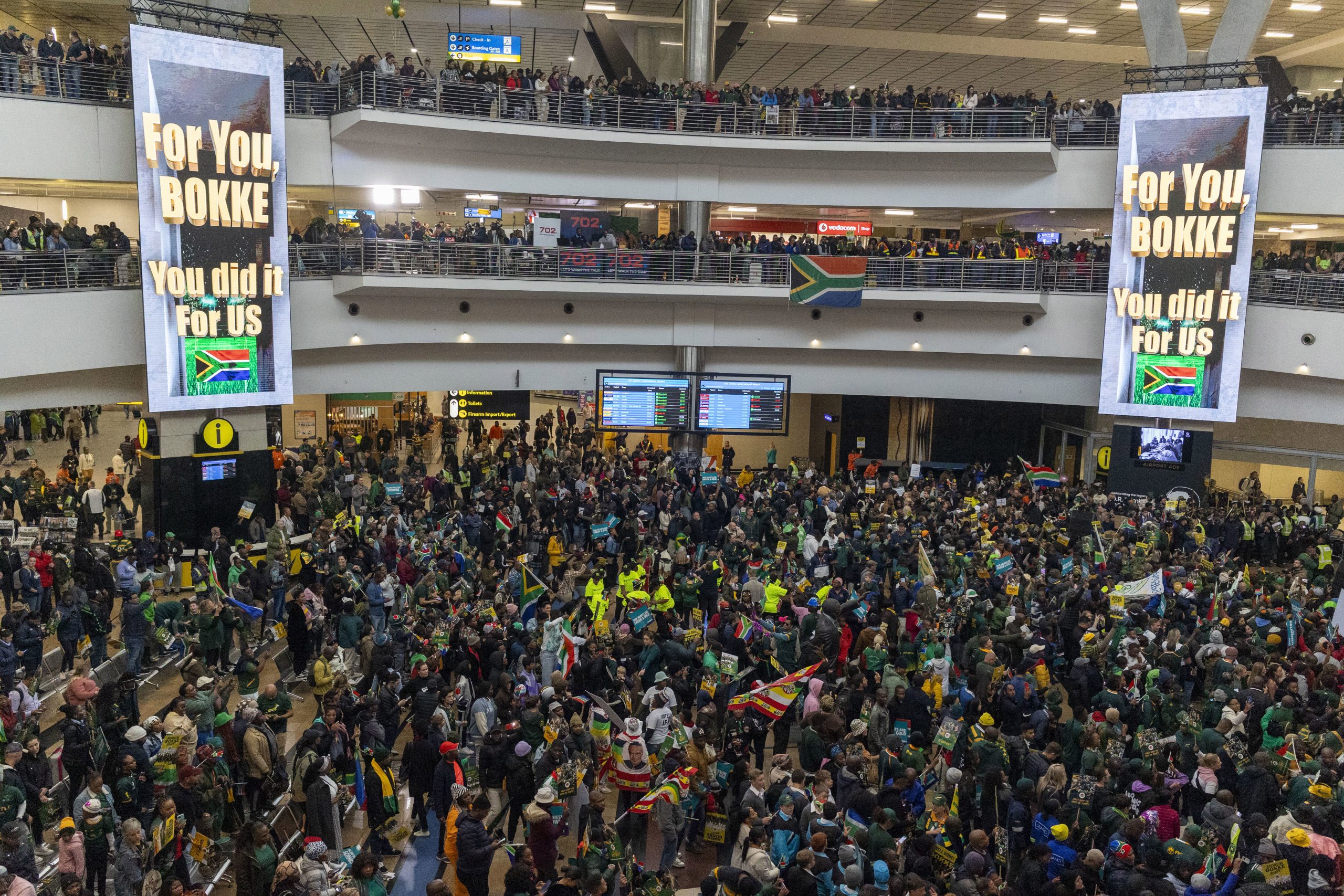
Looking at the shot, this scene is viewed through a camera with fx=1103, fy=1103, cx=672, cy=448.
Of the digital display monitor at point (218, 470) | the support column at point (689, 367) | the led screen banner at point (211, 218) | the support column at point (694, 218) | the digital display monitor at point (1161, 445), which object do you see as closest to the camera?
the led screen banner at point (211, 218)

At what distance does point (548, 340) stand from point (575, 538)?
779cm

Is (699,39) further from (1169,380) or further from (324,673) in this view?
(324,673)

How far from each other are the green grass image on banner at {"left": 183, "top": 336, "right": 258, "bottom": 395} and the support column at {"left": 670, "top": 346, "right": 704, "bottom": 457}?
10.3 metres

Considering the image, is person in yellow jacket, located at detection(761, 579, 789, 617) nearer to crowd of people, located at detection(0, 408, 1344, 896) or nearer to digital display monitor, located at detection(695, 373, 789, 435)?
crowd of people, located at detection(0, 408, 1344, 896)

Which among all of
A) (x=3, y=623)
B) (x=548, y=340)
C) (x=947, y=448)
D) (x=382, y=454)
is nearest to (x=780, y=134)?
(x=548, y=340)

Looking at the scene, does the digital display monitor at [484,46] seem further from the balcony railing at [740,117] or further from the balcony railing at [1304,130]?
the balcony railing at [1304,130]

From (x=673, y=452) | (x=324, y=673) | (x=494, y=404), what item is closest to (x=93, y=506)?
(x=494, y=404)

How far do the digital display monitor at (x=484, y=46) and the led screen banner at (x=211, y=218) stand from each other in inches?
208

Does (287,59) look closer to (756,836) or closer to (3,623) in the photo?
(3,623)

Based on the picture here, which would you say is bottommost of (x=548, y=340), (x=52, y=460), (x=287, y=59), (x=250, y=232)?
(x=52, y=460)

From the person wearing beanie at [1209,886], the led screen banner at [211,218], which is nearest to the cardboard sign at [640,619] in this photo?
the person wearing beanie at [1209,886]

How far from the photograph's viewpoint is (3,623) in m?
14.0

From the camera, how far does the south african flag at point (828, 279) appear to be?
2611 cm

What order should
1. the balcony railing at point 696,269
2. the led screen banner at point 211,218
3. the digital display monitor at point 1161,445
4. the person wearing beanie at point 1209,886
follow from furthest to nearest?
the digital display monitor at point 1161,445 < the balcony railing at point 696,269 < the led screen banner at point 211,218 < the person wearing beanie at point 1209,886
